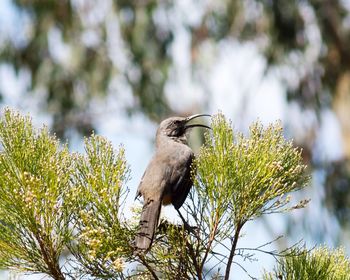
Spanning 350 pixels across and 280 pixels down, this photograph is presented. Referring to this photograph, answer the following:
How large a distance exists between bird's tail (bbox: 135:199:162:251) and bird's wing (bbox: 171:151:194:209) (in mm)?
151

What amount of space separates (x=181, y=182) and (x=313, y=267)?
2.78 feet

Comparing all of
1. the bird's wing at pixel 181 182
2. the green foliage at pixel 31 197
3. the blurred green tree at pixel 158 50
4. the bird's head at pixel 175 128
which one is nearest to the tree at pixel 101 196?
the green foliage at pixel 31 197

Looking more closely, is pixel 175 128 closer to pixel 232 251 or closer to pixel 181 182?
pixel 181 182

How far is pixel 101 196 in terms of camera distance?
102 inches

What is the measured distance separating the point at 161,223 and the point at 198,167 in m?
0.49

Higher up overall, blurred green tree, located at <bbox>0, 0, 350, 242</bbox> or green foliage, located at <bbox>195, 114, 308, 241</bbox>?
blurred green tree, located at <bbox>0, 0, 350, 242</bbox>

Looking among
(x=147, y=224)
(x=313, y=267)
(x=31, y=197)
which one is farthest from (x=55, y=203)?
(x=313, y=267)

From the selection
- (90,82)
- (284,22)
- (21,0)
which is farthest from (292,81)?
(21,0)

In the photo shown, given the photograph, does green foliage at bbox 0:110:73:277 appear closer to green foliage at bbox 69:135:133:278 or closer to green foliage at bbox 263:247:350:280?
green foliage at bbox 69:135:133:278

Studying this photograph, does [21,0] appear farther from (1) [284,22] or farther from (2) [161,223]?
(2) [161,223]

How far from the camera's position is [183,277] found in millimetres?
2725

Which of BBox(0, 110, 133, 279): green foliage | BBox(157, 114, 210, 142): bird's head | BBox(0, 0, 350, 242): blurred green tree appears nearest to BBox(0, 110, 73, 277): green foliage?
BBox(0, 110, 133, 279): green foliage

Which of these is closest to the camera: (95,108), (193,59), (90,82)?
(193,59)

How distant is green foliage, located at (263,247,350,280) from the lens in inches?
109
